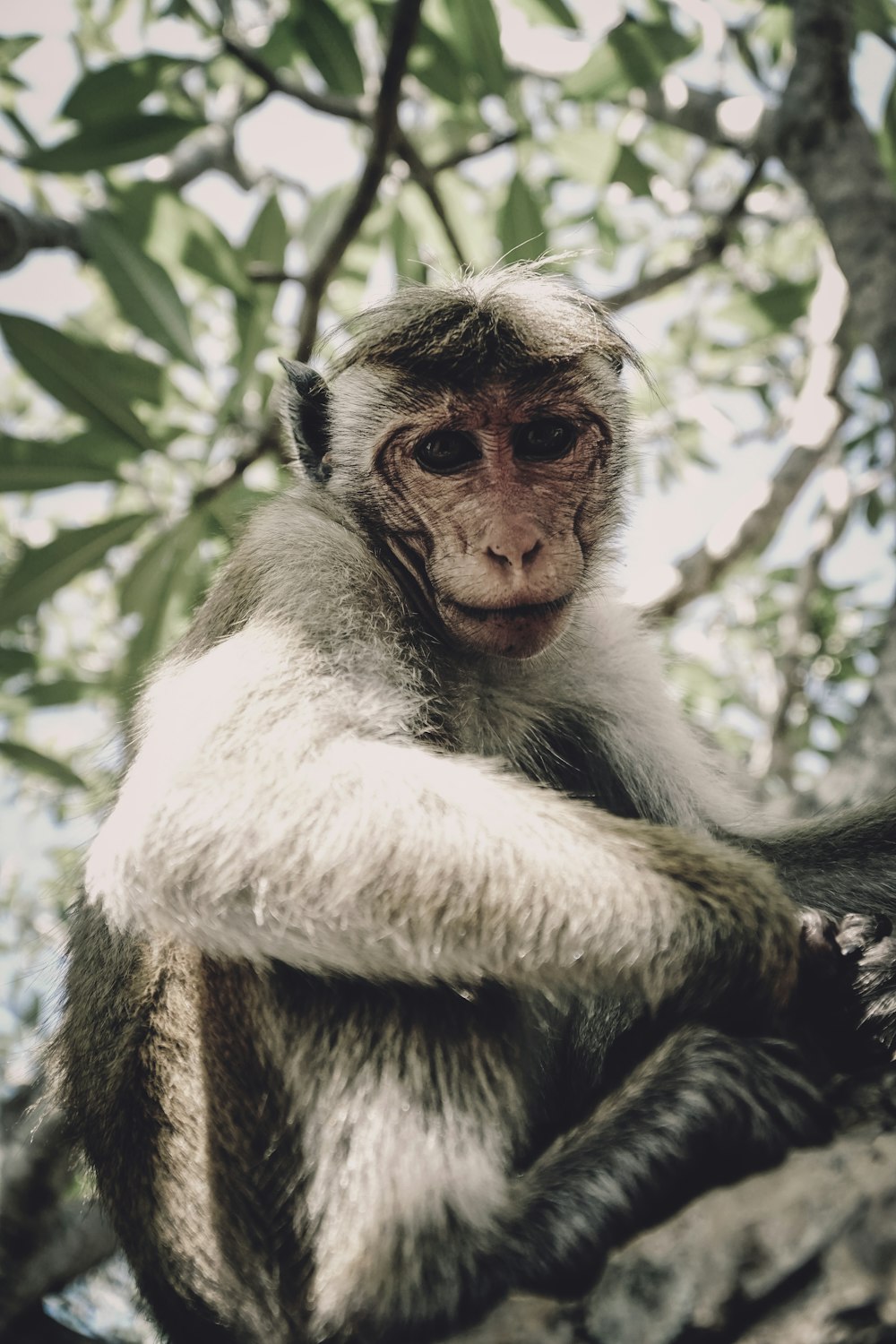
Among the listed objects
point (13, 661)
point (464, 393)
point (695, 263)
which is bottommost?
point (13, 661)

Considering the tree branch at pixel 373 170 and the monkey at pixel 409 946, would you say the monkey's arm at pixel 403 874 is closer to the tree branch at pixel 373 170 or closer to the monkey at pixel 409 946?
the monkey at pixel 409 946

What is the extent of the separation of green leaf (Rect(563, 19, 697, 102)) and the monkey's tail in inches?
144

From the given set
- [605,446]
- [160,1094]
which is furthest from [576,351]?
[160,1094]

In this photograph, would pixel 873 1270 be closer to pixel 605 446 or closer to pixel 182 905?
pixel 182 905

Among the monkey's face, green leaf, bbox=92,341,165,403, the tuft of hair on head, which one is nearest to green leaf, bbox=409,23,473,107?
green leaf, bbox=92,341,165,403

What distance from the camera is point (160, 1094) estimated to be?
8.81 feet

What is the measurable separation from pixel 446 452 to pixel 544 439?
0.30 meters

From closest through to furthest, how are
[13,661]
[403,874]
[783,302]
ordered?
[403,874] → [13,661] → [783,302]

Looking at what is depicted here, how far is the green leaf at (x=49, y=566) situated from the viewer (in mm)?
5012

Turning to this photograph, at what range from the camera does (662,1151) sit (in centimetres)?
221

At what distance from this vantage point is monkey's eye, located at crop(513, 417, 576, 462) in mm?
3295

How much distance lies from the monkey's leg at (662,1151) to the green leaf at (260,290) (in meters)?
4.10

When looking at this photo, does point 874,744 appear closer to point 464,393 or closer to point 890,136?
point 464,393

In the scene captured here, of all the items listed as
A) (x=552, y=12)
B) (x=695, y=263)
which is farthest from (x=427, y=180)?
(x=695, y=263)
